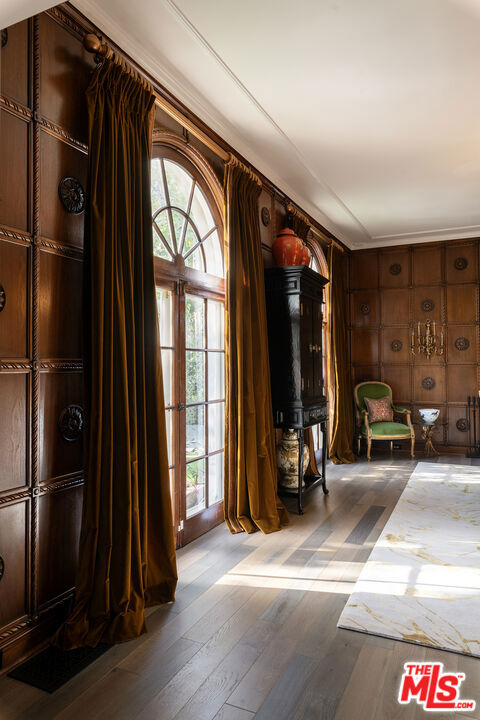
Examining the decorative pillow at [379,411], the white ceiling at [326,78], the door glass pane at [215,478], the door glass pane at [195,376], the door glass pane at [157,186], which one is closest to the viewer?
the white ceiling at [326,78]

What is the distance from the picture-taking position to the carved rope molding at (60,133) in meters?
2.23

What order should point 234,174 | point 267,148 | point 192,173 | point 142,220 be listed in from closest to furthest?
point 142,220, point 192,173, point 234,174, point 267,148

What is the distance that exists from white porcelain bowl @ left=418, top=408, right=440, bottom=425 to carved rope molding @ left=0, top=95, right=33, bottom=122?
605 cm

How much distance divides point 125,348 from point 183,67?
1.86m

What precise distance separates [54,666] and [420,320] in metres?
6.56

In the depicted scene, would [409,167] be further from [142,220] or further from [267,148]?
[142,220]

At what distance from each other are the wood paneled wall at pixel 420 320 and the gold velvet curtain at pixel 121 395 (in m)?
5.47

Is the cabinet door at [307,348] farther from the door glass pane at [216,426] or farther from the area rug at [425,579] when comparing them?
the area rug at [425,579]

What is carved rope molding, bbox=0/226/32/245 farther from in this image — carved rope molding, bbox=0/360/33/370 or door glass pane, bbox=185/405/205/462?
door glass pane, bbox=185/405/205/462

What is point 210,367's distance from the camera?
3914 mm

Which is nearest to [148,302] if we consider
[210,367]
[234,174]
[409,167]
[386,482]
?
[210,367]

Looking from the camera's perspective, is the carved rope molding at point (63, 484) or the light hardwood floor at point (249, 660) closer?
the light hardwood floor at point (249, 660)

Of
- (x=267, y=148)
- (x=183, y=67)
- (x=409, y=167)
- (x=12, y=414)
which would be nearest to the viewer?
(x=12, y=414)

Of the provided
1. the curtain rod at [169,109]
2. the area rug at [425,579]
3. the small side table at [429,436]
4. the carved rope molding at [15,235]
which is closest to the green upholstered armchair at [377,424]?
the small side table at [429,436]
